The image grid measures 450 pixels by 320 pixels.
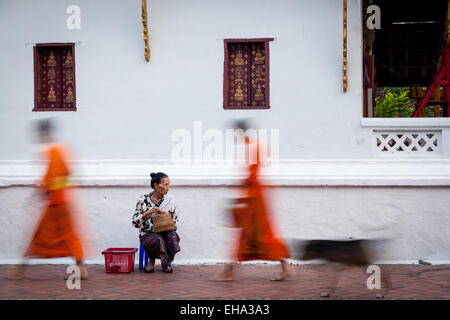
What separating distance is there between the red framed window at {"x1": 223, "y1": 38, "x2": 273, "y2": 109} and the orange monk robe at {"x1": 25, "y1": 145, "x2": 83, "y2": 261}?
2981mm

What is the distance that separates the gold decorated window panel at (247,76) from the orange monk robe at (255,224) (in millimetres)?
2284

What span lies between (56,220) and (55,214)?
3.0 inches

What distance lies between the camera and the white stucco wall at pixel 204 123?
9688 mm

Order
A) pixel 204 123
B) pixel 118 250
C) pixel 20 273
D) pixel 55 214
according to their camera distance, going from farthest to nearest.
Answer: pixel 204 123, pixel 118 250, pixel 20 273, pixel 55 214

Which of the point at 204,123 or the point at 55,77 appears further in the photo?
the point at 55,77

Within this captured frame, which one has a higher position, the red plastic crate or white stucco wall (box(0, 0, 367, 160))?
white stucco wall (box(0, 0, 367, 160))

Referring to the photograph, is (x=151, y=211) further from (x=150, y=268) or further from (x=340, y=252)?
(x=340, y=252)

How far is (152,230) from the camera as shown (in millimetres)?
8914

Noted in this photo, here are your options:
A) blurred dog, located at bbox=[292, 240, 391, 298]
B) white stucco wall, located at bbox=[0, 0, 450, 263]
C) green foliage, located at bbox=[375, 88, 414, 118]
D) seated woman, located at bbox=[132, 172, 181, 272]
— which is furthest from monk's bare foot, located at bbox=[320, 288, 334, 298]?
green foliage, located at bbox=[375, 88, 414, 118]

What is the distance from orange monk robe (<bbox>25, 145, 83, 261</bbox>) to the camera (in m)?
8.07

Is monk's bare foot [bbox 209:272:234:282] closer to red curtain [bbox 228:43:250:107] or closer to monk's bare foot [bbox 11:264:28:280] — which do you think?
monk's bare foot [bbox 11:264:28:280]

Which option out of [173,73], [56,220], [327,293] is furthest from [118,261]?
[327,293]

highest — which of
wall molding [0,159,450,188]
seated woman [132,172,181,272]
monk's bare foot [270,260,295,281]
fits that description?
wall molding [0,159,450,188]

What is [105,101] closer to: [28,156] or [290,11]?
[28,156]
